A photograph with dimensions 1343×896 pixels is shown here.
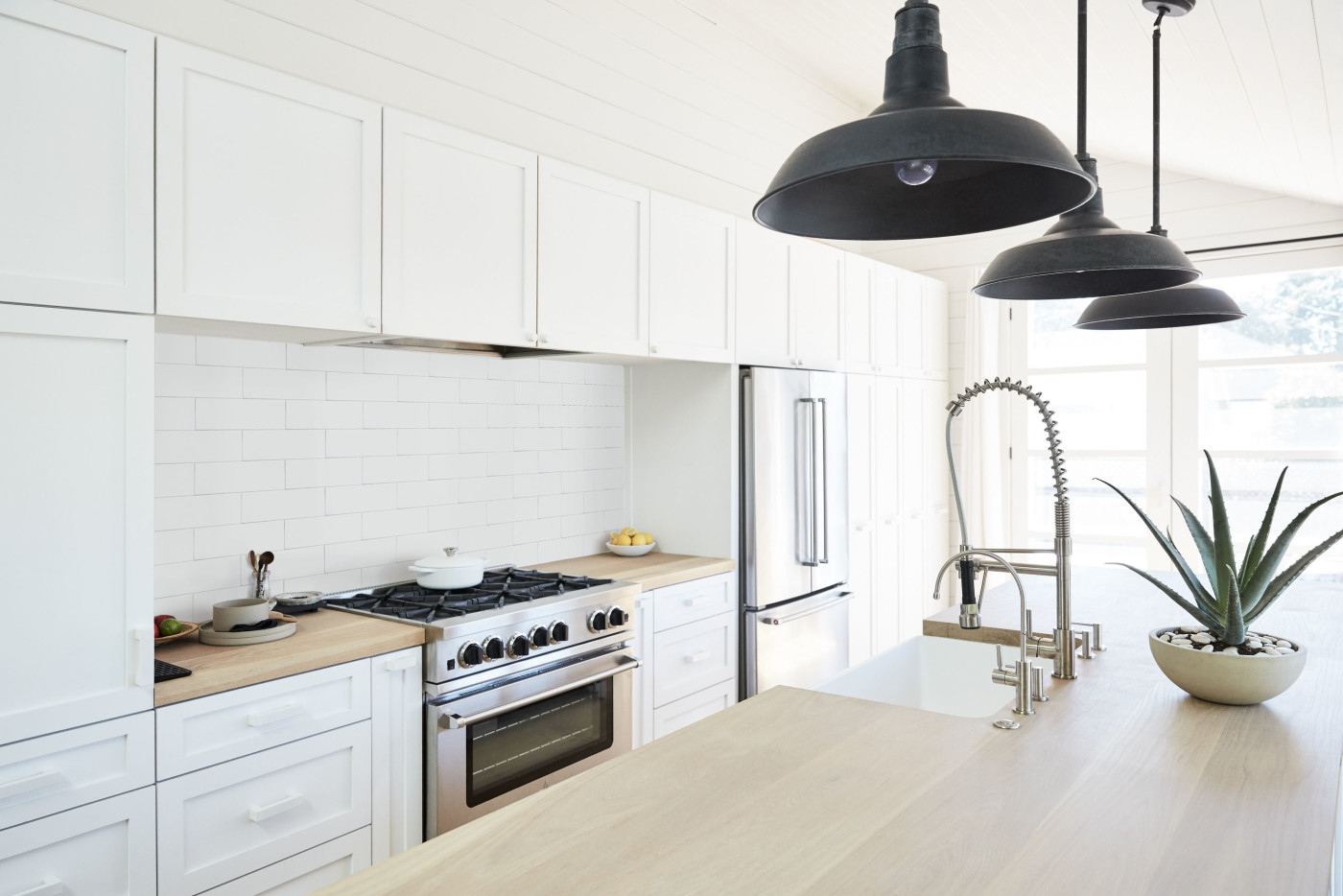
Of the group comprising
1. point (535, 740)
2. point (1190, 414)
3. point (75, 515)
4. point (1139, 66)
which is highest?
Answer: point (1139, 66)

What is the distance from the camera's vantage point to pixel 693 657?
3.52 meters

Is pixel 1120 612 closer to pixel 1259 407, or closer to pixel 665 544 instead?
pixel 665 544

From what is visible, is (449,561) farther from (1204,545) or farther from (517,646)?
(1204,545)

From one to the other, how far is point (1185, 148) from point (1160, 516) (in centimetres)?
199

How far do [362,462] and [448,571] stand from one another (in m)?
0.49

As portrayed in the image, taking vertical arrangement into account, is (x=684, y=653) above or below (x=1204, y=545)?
below

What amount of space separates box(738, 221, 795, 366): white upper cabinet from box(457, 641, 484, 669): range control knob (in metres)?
1.81

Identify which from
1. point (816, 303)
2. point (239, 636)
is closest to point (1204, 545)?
point (239, 636)

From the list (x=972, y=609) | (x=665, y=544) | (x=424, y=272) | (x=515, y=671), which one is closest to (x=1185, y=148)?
(x=665, y=544)

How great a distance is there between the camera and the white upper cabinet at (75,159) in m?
1.82

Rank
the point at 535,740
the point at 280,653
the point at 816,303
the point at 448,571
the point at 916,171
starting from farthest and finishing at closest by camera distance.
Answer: the point at 816,303 < the point at 448,571 < the point at 535,740 < the point at 280,653 < the point at 916,171

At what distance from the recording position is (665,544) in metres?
4.00

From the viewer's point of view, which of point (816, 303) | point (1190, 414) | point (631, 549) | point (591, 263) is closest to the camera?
point (591, 263)

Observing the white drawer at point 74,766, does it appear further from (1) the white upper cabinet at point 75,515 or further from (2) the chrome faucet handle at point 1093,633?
(2) the chrome faucet handle at point 1093,633
